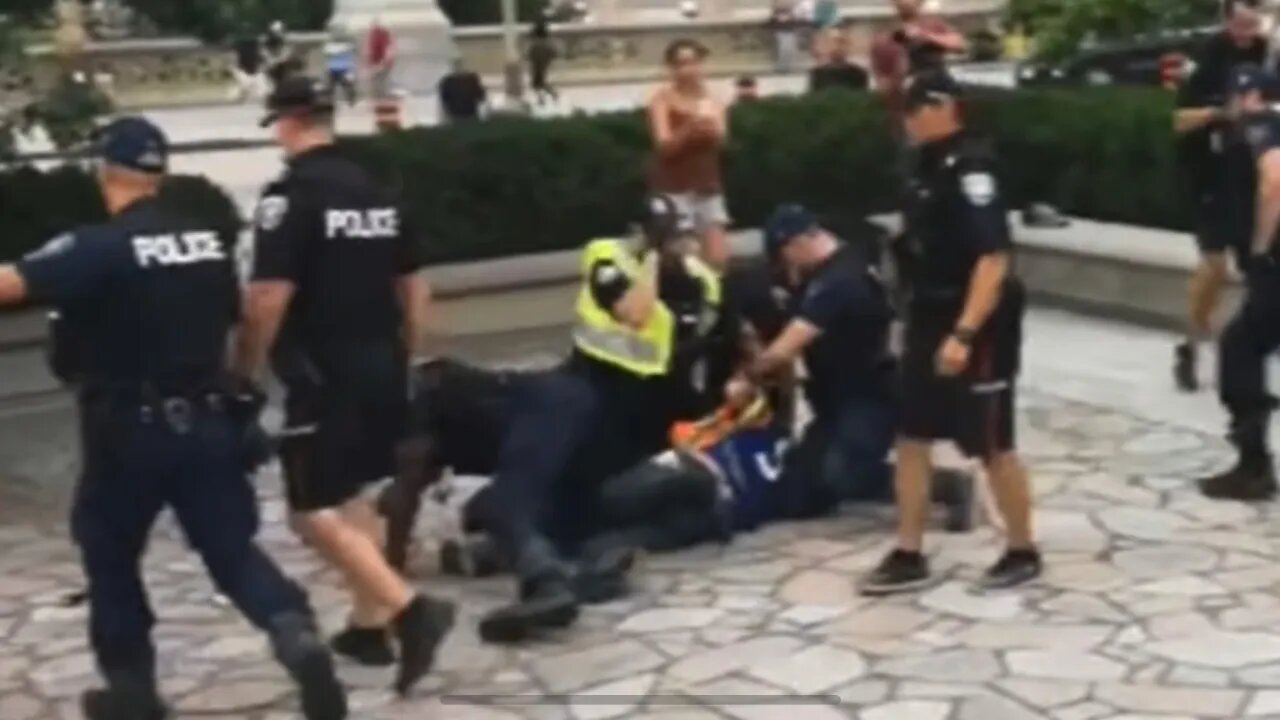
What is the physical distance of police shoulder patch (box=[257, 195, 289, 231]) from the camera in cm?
667

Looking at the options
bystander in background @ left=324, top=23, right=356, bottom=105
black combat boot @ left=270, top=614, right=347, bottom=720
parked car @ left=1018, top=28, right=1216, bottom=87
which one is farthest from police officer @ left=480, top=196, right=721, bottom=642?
bystander in background @ left=324, top=23, right=356, bottom=105

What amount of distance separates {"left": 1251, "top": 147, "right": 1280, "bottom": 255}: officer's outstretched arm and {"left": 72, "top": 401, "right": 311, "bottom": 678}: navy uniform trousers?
13.4 feet

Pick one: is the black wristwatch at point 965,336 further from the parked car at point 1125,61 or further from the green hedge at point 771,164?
the parked car at point 1125,61

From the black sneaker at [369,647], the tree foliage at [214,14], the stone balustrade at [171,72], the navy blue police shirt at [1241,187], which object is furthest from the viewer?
the stone balustrade at [171,72]

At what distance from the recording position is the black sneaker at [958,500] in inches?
339

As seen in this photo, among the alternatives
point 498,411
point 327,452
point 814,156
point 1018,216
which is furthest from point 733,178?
point 327,452

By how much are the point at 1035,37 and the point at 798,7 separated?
67.1 feet

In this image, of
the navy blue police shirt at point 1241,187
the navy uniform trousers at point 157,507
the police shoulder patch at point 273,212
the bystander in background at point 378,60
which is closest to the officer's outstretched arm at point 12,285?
the navy uniform trousers at point 157,507

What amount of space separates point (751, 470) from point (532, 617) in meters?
1.57

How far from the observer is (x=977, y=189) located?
7375 millimetres

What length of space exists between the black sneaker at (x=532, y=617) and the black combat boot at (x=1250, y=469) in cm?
292

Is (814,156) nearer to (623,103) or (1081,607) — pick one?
(1081,607)

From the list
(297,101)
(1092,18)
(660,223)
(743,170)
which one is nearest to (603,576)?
(660,223)

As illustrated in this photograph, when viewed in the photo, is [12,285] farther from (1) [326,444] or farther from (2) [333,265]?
(1) [326,444]
